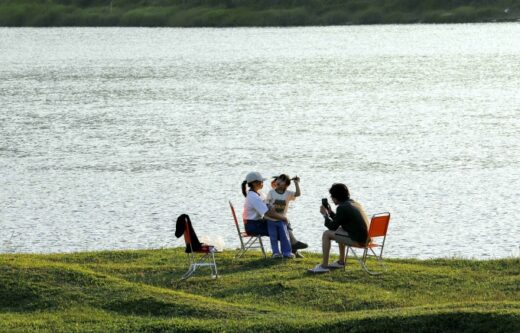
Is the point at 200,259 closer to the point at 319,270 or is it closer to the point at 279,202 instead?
the point at 279,202

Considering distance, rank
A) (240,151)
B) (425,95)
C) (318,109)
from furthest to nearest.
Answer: (425,95) < (318,109) < (240,151)

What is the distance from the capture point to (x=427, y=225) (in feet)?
123

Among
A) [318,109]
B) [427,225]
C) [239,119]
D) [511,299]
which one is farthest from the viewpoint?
[318,109]

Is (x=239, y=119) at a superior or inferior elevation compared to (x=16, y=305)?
inferior

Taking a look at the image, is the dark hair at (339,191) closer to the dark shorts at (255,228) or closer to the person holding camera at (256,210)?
the person holding camera at (256,210)

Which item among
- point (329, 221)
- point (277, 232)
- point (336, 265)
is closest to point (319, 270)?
point (336, 265)

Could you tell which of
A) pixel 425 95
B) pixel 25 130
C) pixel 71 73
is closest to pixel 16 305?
pixel 25 130

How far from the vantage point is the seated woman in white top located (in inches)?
969

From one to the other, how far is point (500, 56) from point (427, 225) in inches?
3420

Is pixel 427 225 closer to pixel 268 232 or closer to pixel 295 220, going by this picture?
pixel 295 220

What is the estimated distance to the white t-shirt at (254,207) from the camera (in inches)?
969

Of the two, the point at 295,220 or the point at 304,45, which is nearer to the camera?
the point at 295,220

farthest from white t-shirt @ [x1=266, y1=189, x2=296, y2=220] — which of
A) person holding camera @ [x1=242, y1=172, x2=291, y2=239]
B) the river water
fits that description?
the river water

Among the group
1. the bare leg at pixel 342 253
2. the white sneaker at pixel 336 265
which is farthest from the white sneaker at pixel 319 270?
the bare leg at pixel 342 253
